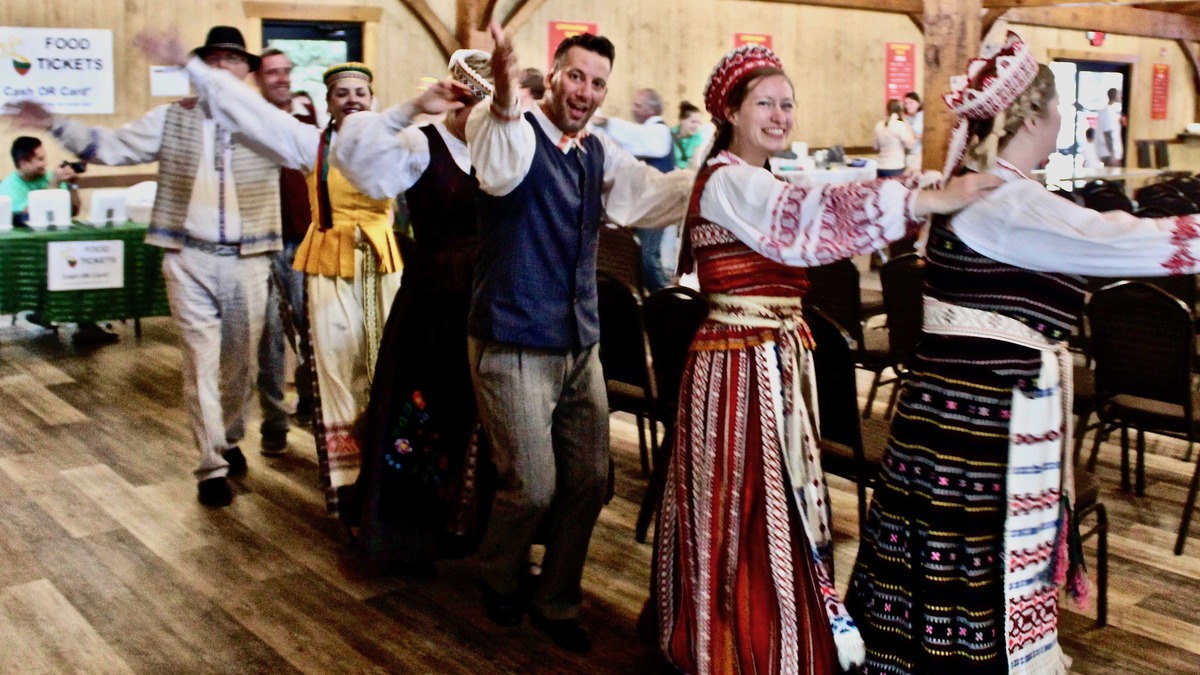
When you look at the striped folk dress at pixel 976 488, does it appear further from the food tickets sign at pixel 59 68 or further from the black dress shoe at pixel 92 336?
the food tickets sign at pixel 59 68

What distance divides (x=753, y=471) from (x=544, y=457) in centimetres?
60

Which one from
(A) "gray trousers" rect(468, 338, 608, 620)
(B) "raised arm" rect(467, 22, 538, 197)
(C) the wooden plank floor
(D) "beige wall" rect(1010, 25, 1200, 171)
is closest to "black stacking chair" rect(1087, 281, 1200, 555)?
(C) the wooden plank floor

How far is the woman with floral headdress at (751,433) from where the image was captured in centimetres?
239

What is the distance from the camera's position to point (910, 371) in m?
2.46

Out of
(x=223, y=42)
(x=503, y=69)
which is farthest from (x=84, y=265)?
(x=503, y=69)

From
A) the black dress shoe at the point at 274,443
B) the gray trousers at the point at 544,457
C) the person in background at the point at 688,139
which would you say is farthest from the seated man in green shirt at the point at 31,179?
the gray trousers at the point at 544,457

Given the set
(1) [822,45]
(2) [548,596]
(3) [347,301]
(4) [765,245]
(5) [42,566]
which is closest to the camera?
(4) [765,245]

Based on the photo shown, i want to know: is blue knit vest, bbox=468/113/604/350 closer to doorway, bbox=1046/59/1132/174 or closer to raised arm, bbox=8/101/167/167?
raised arm, bbox=8/101/167/167

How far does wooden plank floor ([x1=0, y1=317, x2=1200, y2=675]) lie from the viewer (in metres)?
2.96

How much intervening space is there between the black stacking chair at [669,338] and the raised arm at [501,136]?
0.72 metres

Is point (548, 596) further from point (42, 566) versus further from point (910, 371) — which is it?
point (42, 566)

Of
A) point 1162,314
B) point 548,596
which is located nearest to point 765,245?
point 548,596

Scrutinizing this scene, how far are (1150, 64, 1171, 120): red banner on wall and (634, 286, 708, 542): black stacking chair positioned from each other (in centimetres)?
1728

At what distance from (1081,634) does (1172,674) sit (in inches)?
9.9
